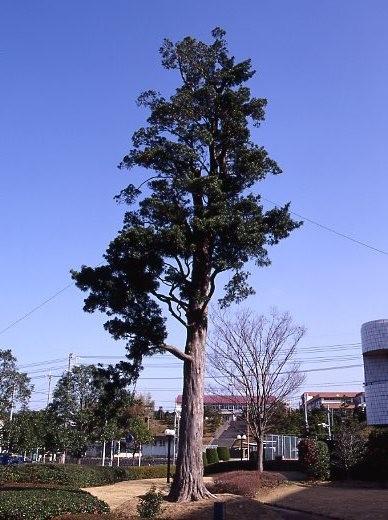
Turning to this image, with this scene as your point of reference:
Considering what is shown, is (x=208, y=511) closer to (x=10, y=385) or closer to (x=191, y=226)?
(x=191, y=226)

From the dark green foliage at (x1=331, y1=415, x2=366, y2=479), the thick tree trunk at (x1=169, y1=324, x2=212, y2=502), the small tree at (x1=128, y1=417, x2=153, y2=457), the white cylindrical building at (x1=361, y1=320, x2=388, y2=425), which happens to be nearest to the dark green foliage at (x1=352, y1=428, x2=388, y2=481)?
the dark green foliage at (x1=331, y1=415, x2=366, y2=479)

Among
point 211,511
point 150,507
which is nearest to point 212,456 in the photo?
point 211,511

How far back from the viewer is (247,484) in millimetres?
19391

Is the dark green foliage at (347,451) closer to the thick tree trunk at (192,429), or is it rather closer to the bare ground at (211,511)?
the bare ground at (211,511)

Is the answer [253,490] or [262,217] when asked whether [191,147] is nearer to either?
[262,217]

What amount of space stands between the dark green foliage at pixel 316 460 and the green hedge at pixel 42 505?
14.2m

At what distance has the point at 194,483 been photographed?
14.7 m

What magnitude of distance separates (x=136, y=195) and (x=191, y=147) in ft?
6.93

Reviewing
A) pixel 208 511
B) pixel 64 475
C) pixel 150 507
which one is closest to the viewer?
pixel 150 507

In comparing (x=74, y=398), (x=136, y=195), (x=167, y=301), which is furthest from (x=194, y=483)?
(x=74, y=398)

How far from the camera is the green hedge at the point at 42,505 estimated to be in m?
10.2

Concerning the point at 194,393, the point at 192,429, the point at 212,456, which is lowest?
the point at 212,456

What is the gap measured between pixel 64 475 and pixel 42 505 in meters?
12.0

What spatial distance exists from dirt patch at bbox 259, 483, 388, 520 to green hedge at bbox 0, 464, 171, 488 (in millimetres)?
6949
